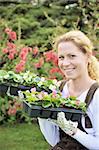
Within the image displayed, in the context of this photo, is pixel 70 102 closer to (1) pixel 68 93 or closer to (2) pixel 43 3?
(1) pixel 68 93

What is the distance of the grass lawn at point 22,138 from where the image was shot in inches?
237

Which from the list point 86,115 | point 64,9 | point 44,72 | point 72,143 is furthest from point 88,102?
point 64,9

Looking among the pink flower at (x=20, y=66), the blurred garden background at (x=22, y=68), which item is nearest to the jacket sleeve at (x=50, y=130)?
the blurred garden background at (x=22, y=68)

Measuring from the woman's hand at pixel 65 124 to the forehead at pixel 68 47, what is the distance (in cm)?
44

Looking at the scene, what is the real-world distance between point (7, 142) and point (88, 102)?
3.37 meters

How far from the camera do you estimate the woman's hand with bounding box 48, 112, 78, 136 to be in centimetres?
280

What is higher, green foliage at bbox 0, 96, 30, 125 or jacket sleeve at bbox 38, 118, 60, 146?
jacket sleeve at bbox 38, 118, 60, 146

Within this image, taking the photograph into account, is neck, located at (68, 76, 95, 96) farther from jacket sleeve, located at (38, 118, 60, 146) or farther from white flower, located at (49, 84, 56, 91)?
jacket sleeve, located at (38, 118, 60, 146)

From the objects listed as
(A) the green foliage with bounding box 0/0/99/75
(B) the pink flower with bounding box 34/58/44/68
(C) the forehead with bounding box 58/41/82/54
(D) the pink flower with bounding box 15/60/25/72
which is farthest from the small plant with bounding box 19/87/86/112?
Answer: (A) the green foliage with bounding box 0/0/99/75

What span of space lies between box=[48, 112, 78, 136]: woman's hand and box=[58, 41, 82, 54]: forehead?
44 centimetres

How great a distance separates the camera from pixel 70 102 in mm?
2848

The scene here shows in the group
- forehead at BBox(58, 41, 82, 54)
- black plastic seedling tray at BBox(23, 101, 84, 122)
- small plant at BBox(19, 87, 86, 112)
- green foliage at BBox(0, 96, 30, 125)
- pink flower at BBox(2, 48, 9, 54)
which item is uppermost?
forehead at BBox(58, 41, 82, 54)

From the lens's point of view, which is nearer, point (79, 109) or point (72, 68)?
point (79, 109)

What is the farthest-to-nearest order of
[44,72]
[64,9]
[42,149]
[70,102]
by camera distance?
[64,9], [44,72], [42,149], [70,102]
